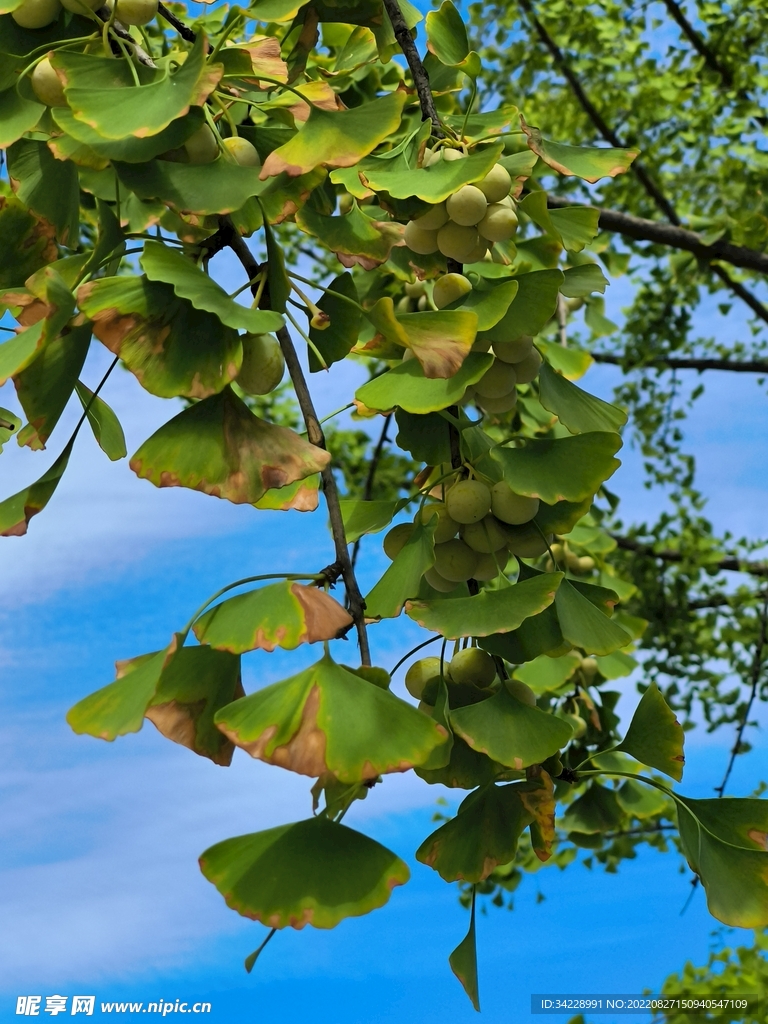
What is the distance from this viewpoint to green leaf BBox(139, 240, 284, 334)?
59 centimetres

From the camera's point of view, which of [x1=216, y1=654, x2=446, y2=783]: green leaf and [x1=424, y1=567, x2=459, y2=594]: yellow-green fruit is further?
[x1=424, y1=567, x2=459, y2=594]: yellow-green fruit

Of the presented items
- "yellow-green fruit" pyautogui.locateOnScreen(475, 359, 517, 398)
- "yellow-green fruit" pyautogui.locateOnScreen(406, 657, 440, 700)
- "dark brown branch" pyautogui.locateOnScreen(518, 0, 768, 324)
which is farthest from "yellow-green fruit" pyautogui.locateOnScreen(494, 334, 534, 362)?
"dark brown branch" pyautogui.locateOnScreen(518, 0, 768, 324)

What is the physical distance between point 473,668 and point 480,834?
0.12 meters

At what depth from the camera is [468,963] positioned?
771 mm

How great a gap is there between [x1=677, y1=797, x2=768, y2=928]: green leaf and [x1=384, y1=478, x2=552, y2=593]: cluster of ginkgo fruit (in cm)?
22

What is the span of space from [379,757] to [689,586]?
7.28 ft

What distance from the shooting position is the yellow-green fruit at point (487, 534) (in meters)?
0.76

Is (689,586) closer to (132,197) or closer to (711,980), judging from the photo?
(711,980)

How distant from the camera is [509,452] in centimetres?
73

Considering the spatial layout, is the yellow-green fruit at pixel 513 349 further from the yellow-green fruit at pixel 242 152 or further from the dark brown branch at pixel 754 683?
the dark brown branch at pixel 754 683

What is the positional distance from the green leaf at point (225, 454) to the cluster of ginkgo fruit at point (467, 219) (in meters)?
0.25

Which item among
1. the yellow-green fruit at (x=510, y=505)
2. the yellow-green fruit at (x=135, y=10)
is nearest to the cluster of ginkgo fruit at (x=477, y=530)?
the yellow-green fruit at (x=510, y=505)

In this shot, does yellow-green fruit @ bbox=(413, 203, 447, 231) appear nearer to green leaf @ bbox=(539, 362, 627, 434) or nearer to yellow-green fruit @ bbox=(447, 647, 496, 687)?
green leaf @ bbox=(539, 362, 627, 434)

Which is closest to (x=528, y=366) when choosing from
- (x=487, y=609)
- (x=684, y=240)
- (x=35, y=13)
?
(x=487, y=609)
